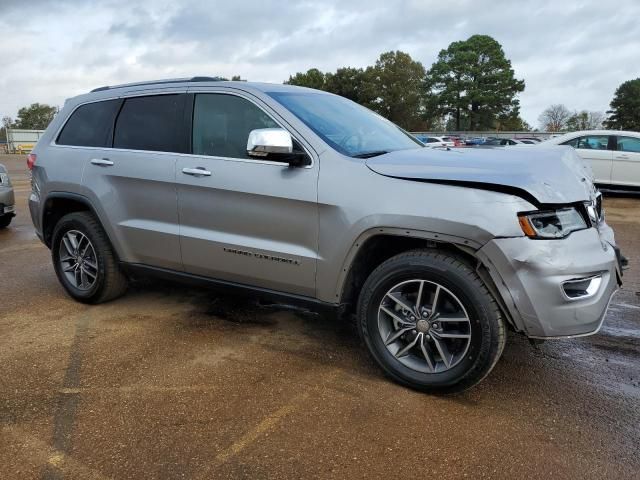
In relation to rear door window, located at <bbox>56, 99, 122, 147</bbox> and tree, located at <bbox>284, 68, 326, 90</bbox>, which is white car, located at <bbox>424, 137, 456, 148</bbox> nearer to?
rear door window, located at <bbox>56, 99, 122, 147</bbox>

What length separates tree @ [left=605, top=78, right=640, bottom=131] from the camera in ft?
206

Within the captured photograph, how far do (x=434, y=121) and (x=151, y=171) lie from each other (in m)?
78.3

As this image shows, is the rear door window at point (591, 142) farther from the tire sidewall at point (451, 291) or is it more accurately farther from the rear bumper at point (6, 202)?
the rear bumper at point (6, 202)

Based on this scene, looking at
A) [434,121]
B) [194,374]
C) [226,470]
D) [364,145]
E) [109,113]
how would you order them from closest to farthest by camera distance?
1. [226,470]
2. [194,374]
3. [364,145]
4. [109,113]
5. [434,121]

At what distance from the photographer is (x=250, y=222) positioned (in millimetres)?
3490

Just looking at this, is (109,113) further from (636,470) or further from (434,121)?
(434,121)

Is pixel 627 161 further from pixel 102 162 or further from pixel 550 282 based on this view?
pixel 102 162

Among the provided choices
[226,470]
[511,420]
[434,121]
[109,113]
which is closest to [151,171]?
[109,113]

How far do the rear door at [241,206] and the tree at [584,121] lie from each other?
75362mm

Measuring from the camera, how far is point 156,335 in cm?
396

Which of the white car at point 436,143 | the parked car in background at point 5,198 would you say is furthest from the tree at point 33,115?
the parked car in background at point 5,198

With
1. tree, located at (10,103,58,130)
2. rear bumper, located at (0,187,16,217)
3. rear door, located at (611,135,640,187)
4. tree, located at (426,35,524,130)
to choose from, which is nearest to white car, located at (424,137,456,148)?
rear door, located at (611,135,640,187)

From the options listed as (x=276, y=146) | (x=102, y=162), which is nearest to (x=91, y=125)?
(x=102, y=162)

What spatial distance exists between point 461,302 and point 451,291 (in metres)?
0.08
